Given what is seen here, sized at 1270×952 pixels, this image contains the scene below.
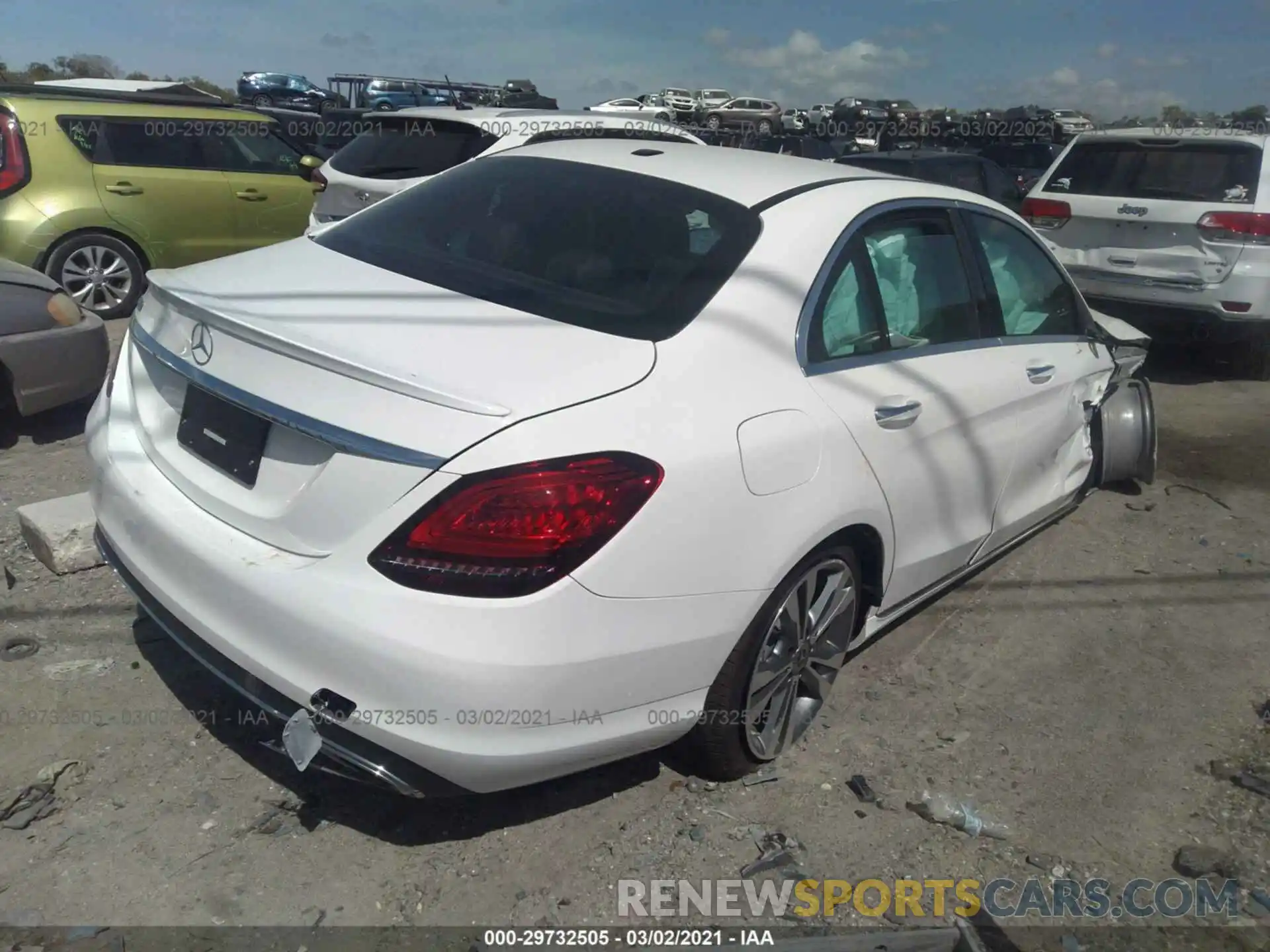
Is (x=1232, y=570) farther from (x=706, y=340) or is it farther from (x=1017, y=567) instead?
(x=706, y=340)

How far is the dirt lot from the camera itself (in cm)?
259

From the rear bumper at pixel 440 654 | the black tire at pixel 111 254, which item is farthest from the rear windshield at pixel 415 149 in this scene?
the rear bumper at pixel 440 654

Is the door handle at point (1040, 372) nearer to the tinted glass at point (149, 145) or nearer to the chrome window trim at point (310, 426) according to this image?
the chrome window trim at point (310, 426)

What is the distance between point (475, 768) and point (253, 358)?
1087 mm

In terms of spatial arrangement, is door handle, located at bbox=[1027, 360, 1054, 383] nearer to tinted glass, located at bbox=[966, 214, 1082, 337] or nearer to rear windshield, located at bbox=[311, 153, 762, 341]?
tinted glass, located at bbox=[966, 214, 1082, 337]

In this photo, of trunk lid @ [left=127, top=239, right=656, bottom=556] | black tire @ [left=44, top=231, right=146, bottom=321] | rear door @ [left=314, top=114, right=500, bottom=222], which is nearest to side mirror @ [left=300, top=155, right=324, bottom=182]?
rear door @ [left=314, top=114, right=500, bottom=222]

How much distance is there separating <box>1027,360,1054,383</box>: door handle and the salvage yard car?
14.3 feet

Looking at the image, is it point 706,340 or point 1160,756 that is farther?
point 1160,756

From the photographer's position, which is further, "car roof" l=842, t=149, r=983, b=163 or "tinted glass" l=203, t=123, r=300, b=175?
"car roof" l=842, t=149, r=983, b=163

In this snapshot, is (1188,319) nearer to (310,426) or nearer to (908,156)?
(908,156)

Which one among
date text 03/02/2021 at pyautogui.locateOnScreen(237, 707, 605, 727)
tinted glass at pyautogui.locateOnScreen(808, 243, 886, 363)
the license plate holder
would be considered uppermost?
tinted glass at pyautogui.locateOnScreen(808, 243, 886, 363)

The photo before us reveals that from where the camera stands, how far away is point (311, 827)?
9.12 ft

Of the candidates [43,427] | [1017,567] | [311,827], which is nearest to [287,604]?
[311,827]

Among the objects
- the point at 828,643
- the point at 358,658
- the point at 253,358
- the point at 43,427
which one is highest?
the point at 253,358
